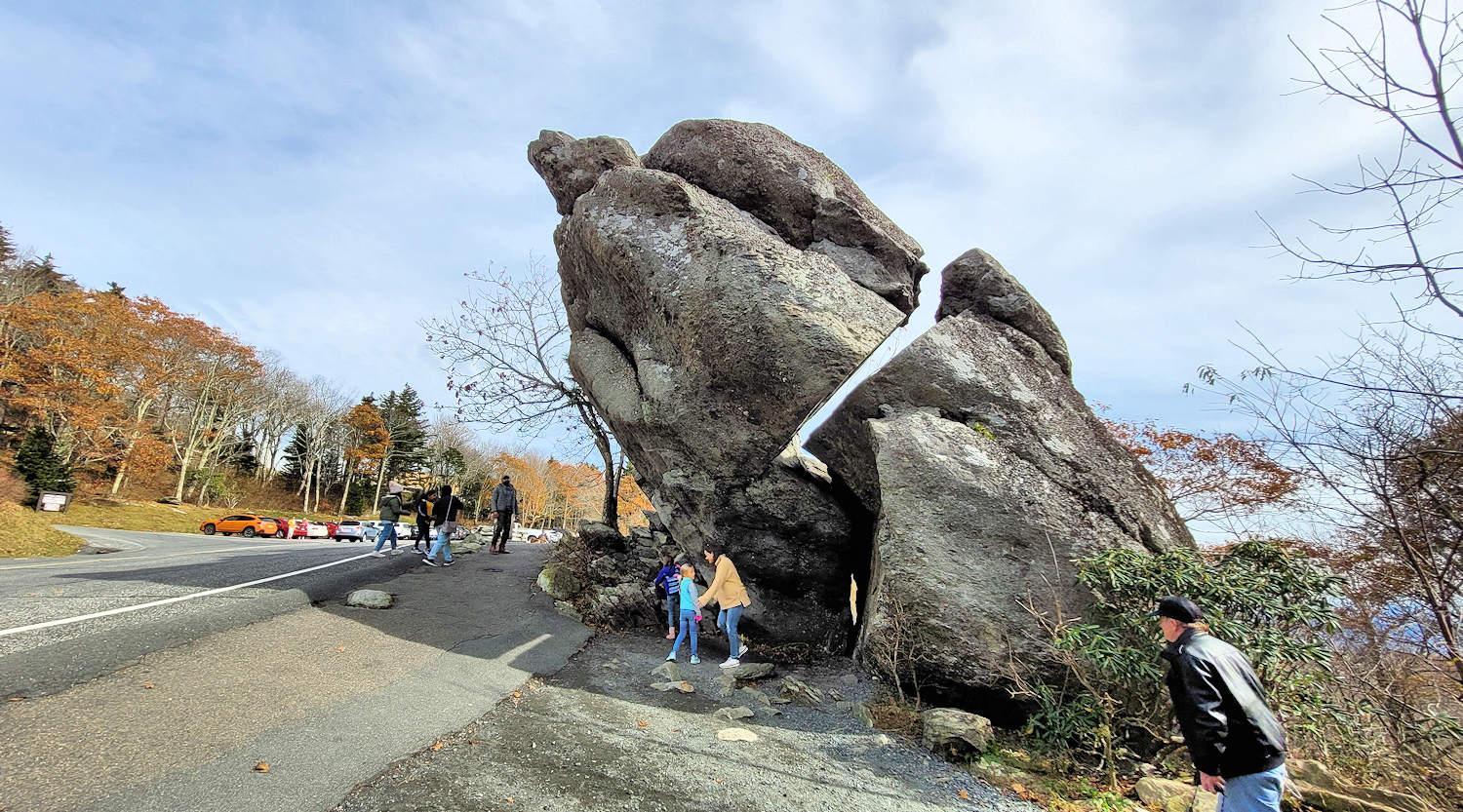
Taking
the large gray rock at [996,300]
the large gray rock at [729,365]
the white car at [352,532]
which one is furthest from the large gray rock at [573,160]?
the white car at [352,532]

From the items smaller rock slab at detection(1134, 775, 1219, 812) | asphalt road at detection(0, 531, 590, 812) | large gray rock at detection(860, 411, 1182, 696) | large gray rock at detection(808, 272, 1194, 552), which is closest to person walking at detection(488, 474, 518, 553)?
asphalt road at detection(0, 531, 590, 812)

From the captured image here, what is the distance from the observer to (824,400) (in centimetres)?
840

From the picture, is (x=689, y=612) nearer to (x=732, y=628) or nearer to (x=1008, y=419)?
(x=732, y=628)

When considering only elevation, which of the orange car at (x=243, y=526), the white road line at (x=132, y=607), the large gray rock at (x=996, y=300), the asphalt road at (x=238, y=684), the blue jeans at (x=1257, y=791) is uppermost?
the large gray rock at (x=996, y=300)

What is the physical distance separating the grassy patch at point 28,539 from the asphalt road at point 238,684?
4336 millimetres

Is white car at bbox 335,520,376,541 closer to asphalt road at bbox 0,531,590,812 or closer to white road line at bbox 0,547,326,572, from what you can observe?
white road line at bbox 0,547,326,572

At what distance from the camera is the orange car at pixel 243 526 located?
92.8 feet

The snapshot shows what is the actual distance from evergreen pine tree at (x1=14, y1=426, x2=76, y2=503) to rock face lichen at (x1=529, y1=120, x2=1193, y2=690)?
104ft

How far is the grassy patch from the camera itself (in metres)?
12.4

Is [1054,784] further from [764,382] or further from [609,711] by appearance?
[764,382]

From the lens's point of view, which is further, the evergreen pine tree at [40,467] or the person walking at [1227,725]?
the evergreen pine tree at [40,467]

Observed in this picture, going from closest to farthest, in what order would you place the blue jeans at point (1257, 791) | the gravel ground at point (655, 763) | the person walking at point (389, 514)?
the blue jeans at point (1257, 791) → the gravel ground at point (655, 763) → the person walking at point (389, 514)

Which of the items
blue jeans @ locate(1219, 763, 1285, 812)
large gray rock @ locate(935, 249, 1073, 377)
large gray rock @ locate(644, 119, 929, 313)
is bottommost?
blue jeans @ locate(1219, 763, 1285, 812)

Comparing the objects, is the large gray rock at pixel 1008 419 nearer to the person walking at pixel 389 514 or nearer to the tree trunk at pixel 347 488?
the person walking at pixel 389 514
